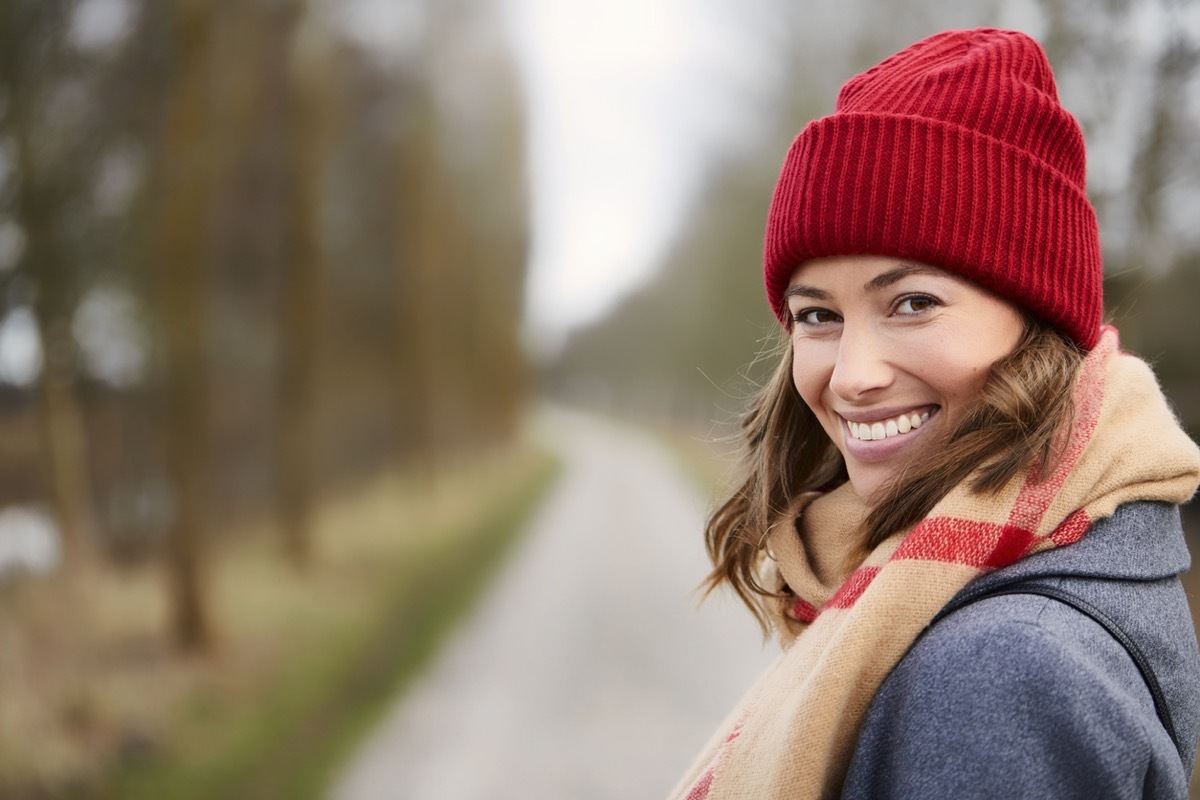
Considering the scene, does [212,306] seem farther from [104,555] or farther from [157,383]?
[104,555]

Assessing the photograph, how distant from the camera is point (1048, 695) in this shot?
105 cm

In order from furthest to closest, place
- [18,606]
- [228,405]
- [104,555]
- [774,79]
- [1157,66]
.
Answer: [228,405], [774,79], [104,555], [18,606], [1157,66]

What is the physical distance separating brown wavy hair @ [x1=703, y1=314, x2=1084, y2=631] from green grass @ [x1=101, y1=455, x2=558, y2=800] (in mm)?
4847

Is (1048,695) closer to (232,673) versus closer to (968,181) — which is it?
(968,181)

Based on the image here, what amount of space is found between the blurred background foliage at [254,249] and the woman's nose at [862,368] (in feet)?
2.33

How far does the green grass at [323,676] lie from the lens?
581 cm

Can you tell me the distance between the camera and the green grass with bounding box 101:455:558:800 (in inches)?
229

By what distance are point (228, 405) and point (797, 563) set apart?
12.2 meters

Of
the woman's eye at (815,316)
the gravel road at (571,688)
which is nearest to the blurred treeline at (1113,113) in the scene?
the woman's eye at (815,316)

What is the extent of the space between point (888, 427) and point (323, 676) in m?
6.94

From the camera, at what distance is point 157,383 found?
10070 millimetres

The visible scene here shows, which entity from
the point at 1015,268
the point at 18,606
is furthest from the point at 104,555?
the point at 1015,268

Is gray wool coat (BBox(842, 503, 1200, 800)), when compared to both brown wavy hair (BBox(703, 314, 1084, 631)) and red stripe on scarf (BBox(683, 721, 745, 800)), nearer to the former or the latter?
brown wavy hair (BBox(703, 314, 1084, 631))

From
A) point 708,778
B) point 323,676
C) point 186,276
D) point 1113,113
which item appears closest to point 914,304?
point 708,778
